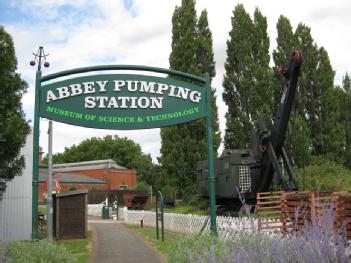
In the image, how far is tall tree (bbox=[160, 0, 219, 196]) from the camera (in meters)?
34.4

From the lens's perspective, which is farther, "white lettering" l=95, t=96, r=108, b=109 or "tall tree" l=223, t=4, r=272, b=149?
"tall tree" l=223, t=4, r=272, b=149

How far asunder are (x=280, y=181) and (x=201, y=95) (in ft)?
37.6

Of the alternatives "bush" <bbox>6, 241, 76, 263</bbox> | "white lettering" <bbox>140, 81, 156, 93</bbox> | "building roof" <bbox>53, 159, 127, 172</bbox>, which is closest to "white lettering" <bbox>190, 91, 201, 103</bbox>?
"white lettering" <bbox>140, 81, 156, 93</bbox>

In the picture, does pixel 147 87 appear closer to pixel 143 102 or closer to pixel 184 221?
pixel 143 102

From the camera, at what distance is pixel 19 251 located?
7.00 meters

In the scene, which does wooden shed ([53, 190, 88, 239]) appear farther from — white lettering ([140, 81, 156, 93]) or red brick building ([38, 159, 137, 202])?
red brick building ([38, 159, 137, 202])

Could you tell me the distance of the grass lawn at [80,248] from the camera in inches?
545

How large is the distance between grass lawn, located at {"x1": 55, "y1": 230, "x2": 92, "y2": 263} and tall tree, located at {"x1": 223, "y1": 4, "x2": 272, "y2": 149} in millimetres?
19814

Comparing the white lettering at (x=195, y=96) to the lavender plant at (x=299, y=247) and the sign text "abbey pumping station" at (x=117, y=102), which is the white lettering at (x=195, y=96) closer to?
the sign text "abbey pumping station" at (x=117, y=102)

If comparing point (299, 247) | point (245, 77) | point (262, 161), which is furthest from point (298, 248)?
point (245, 77)

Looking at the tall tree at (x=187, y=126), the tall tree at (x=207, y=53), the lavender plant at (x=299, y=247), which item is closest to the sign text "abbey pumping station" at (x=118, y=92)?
the lavender plant at (x=299, y=247)

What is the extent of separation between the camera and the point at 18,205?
19.8 m

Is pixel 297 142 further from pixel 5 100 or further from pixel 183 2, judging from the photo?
pixel 5 100

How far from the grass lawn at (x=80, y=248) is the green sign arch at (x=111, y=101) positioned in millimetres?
4767
